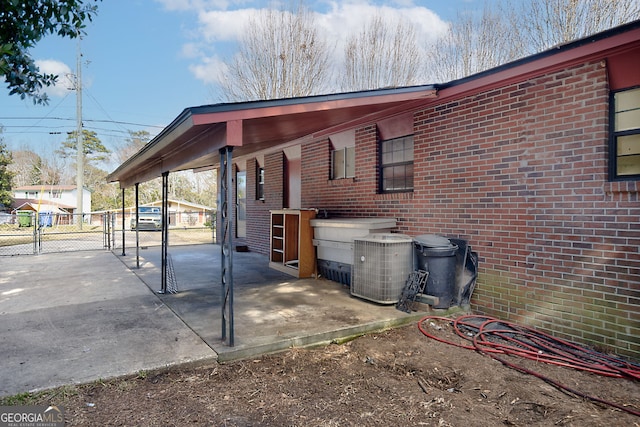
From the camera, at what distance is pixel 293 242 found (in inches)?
311

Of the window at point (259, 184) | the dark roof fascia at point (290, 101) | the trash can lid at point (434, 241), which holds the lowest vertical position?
the trash can lid at point (434, 241)

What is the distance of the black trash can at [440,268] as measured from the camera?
491 centimetres

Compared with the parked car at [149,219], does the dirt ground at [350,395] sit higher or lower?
lower

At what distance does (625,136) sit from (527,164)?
0.92m

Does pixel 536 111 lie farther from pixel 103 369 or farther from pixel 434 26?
pixel 434 26

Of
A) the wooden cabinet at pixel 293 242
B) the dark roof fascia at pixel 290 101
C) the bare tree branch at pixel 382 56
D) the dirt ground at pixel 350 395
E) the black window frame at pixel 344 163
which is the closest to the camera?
the dirt ground at pixel 350 395

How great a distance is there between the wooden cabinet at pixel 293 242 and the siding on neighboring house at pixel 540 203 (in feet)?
6.53

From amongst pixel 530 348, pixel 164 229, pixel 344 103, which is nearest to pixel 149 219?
pixel 164 229

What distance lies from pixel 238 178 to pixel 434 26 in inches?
376

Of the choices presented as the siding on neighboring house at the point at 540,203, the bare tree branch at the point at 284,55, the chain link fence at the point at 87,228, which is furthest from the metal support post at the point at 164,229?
the bare tree branch at the point at 284,55

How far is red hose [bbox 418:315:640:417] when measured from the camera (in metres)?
3.31

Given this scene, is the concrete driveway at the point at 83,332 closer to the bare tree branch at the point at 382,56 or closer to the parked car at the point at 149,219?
the bare tree branch at the point at 382,56

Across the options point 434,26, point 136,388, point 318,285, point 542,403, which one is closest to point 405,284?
point 318,285

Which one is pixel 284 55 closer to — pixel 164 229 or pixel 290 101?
pixel 164 229
